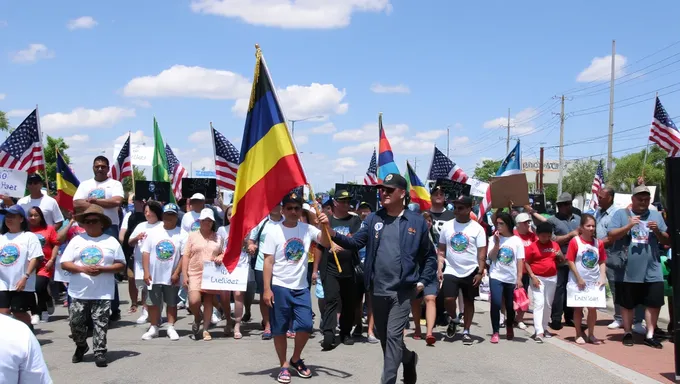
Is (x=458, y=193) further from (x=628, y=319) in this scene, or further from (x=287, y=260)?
(x=287, y=260)

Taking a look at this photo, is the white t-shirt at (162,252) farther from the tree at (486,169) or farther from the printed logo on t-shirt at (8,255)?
the tree at (486,169)

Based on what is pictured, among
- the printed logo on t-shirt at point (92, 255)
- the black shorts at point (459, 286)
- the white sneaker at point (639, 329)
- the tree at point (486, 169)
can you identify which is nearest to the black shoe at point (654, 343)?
the white sneaker at point (639, 329)

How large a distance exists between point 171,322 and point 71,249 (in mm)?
2186

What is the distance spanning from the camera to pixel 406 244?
6.57 m

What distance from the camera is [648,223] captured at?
9406 mm

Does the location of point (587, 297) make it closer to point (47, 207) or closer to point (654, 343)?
point (654, 343)

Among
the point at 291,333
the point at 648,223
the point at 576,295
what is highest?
the point at 648,223

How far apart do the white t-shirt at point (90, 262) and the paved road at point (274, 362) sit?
0.81m

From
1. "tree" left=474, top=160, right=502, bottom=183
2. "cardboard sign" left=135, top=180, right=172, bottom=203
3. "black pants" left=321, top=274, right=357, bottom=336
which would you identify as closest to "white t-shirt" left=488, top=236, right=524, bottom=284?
"black pants" left=321, top=274, right=357, bottom=336

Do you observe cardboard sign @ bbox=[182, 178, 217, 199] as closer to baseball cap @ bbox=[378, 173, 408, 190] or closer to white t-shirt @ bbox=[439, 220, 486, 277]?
white t-shirt @ bbox=[439, 220, 486, 277]

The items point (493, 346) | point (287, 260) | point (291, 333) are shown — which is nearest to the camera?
point (287, 260)

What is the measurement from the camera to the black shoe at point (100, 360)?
775cm

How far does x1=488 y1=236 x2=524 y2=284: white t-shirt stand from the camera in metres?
9.80

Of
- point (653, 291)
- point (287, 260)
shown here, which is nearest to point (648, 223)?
point (653, 291)
